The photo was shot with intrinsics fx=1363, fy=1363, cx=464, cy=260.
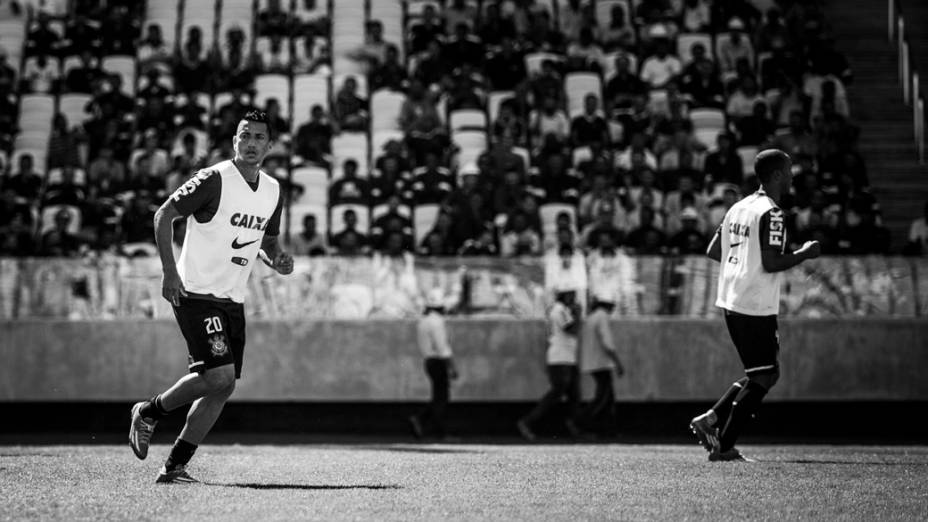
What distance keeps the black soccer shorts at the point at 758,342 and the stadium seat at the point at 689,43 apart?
13.8 meters

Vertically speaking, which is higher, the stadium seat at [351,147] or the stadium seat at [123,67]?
the stadium seat at [123,67]

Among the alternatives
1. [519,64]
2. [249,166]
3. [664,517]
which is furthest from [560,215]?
[664,517]

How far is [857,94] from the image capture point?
2381cm

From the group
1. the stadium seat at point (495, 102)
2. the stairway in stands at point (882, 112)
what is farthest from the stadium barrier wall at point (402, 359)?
the stadium seat at point (495, 102)

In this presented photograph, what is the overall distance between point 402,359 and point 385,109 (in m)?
5.82

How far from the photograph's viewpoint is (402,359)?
58.0ft

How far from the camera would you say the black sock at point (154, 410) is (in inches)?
338

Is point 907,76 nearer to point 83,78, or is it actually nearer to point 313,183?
point 313,183

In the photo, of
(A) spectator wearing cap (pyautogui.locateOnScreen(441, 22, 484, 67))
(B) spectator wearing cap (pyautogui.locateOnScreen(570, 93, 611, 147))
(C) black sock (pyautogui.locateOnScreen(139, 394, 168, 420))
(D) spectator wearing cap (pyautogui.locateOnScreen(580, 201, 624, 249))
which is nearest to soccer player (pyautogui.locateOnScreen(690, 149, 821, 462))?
(C) black sock (pyautogui.locateOnScreen(139, 394, 168, 420))

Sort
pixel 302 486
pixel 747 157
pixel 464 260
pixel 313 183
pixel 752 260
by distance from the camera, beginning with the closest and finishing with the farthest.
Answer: pixel 302 486 < pixel 752 260 < pixel 464 260 < pixel 313 183 < pixel 747 157

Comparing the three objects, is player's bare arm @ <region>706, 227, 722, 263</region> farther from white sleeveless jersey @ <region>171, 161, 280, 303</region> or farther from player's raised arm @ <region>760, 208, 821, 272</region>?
white sleeveless jersey @ <region>171, 161, 280, 303</region>

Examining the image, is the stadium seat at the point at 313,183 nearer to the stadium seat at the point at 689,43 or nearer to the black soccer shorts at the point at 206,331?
the stadium seat at the point at 689,43

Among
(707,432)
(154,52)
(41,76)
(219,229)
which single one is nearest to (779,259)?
(707,432)

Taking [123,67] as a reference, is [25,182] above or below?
below
